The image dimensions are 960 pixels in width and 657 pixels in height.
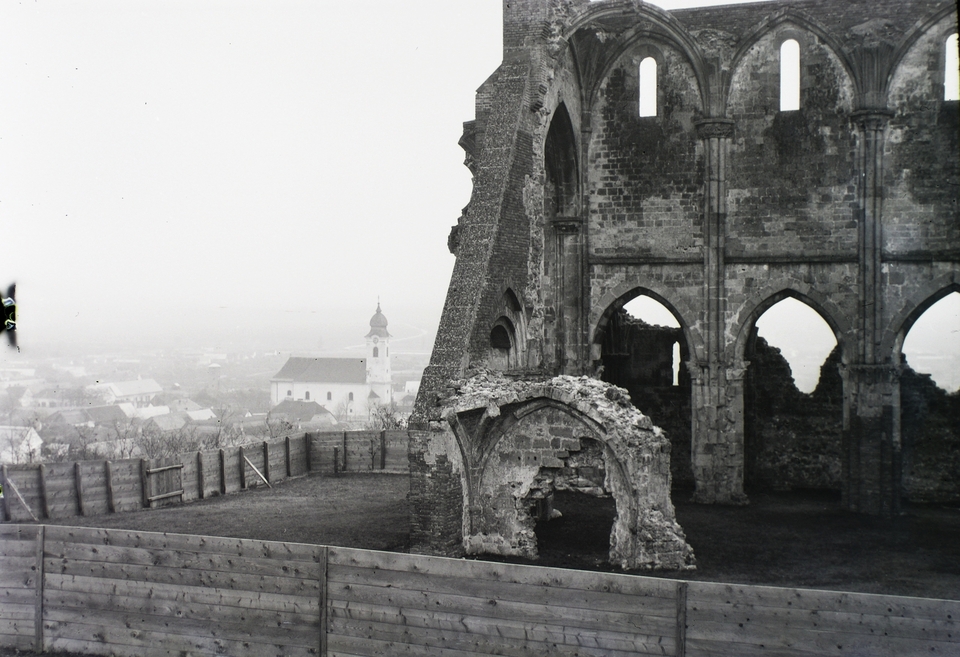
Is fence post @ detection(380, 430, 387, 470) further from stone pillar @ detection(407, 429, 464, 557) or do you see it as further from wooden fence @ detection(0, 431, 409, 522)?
stone pillar @ detection(407, 429, 464, 557)

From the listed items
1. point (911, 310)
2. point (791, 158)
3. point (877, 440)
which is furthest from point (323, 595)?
point (791, 158)

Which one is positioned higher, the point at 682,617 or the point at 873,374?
the point at 873,374

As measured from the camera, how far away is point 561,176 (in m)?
19.6

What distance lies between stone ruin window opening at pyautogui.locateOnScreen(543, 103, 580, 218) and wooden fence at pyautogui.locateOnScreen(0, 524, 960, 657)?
39.1 feet

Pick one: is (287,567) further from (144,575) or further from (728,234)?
(728,234)

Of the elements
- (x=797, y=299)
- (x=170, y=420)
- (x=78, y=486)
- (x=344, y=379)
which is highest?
(x=797, y=299)

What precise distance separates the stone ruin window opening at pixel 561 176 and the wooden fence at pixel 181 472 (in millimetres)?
6894

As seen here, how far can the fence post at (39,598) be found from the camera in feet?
31.8

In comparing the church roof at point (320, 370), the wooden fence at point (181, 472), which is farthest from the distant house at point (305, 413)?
the wooden fence at point (181, 472)

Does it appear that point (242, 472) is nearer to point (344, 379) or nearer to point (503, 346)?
point (503, 346)

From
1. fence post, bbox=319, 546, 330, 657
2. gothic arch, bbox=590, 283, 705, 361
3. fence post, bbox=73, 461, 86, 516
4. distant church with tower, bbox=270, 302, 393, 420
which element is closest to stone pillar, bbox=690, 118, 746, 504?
gothic arch, bbox=590, 283, 705, 361

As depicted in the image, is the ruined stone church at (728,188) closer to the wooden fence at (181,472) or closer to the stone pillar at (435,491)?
the stone pillar at (435,491)

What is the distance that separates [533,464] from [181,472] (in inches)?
352

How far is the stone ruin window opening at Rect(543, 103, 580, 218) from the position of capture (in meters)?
19.2
